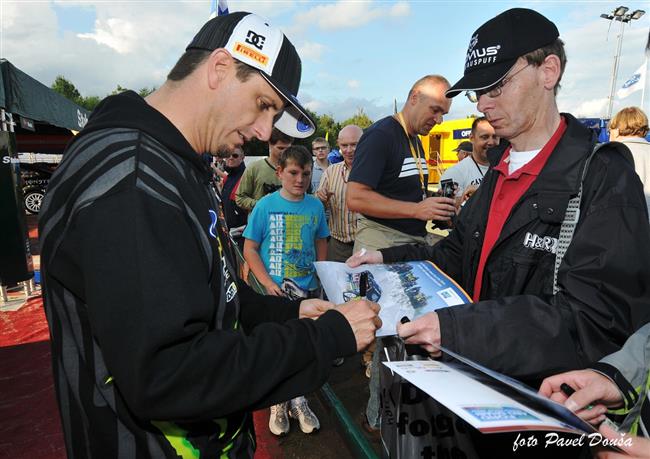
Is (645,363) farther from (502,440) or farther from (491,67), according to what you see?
(491,67)

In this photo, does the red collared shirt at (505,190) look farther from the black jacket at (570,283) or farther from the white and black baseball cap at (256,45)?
the white and black baseball cap at (256,45)

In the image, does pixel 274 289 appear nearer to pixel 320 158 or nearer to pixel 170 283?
pixel 170 283

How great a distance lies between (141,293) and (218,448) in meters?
0.65

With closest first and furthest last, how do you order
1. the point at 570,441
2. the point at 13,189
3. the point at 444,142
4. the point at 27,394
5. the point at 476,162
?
the point at 570,441 → the point at 27,394 → the point at 476,162 → the point at 13,189 → the point at 444,142

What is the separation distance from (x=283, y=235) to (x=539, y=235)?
237 cm

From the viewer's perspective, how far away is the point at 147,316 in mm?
917

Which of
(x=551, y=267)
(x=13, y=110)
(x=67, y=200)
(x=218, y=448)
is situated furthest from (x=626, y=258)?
(x=13, y=110)

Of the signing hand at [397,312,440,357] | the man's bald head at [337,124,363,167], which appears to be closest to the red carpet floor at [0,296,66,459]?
the signing hand at [397,312,440,357]

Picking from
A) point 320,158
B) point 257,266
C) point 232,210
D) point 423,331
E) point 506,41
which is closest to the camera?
point 423,331

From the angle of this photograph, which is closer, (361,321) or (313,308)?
(361,321)

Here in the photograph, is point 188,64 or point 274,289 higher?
point 188,64

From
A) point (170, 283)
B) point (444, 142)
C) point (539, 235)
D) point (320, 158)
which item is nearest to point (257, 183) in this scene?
point (320, 158)

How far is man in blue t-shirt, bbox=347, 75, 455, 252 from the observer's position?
3.12m

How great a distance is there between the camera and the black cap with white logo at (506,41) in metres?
1.75
